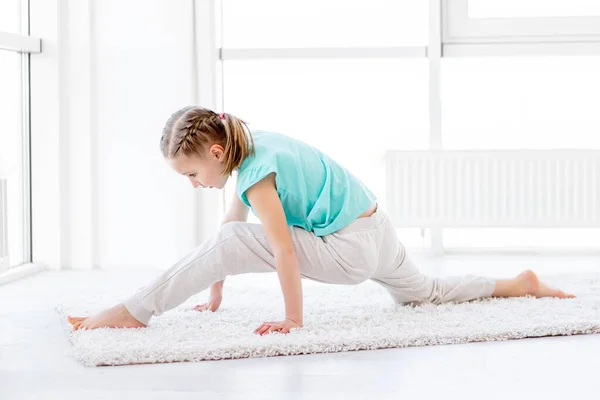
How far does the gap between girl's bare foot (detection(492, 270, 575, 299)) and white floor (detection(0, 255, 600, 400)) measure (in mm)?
391

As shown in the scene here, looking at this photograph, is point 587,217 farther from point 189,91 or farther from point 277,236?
point 277,236

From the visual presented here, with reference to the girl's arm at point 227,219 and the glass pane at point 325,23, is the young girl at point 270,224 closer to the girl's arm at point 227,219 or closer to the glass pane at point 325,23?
the girl's arm at point 227,219

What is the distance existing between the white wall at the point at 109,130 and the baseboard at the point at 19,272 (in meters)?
0.10

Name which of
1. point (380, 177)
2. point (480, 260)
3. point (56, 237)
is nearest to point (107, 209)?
point (56, 237)

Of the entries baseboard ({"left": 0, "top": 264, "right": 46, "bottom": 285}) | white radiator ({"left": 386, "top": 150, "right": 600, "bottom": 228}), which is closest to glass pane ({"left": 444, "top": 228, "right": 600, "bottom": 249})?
white radiator ({"left": 386, "top": 150, "right": 600, "bottom": 228})

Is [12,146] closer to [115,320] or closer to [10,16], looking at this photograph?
[10,16]

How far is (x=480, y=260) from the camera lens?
3.60m

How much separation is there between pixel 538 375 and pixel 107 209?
2410 mm

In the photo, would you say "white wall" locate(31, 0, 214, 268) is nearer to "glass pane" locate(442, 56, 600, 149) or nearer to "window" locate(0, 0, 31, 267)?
"window" locate(0, 0, 31, 267)

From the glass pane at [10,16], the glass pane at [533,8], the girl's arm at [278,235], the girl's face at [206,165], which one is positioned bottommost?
the girl's arm at [278,235]

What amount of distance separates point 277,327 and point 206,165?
0.40 m

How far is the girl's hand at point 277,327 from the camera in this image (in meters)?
1.81

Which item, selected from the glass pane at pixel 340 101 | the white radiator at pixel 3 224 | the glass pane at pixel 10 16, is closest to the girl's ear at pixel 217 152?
the white radiator at pixel 3 224

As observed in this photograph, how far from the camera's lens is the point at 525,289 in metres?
2.22
